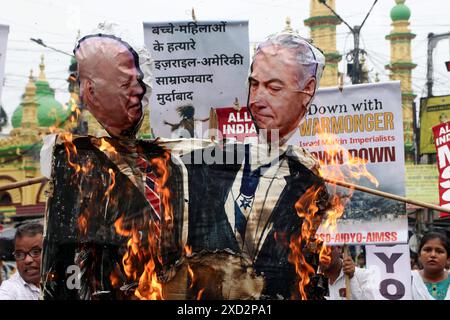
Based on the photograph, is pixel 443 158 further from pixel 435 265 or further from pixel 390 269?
pixel 435 265

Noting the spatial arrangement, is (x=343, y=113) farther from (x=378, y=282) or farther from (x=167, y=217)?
(x=167, y=217)

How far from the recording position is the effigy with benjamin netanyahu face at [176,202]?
4957 mm

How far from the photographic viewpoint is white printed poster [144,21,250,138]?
22.2 feet

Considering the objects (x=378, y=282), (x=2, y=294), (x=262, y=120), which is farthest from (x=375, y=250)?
(x=2, y=294)

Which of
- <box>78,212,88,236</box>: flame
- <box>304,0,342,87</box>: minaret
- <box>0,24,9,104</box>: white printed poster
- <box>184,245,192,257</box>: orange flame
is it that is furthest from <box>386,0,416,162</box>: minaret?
<box>78,212,88,236</box>: flame

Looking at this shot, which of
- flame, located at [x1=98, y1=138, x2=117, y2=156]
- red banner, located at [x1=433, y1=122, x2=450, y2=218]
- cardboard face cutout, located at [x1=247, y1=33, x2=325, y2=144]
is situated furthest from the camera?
red banner, located at [x1=433, y1=122, x2=450, y2=218]

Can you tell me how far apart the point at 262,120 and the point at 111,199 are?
38.2 inches

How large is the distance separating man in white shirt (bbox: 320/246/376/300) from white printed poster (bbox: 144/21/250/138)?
129 cm

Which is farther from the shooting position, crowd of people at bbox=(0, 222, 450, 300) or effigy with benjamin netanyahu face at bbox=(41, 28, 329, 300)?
crowd of people at bbox=(0, 222, 450, 300)

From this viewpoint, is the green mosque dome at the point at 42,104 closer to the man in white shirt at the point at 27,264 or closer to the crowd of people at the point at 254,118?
the man in white shirt at the point at 27,264

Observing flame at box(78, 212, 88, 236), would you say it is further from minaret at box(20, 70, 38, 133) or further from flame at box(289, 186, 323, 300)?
minaret at box(20, 70, 38, 133)

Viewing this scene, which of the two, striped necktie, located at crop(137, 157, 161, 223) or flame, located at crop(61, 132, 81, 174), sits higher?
flame, located at crop(61, 132, 81, 174)

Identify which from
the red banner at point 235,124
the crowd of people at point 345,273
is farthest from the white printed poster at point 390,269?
the red banner at point 235,124

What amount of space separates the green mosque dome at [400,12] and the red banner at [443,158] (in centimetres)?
3876
